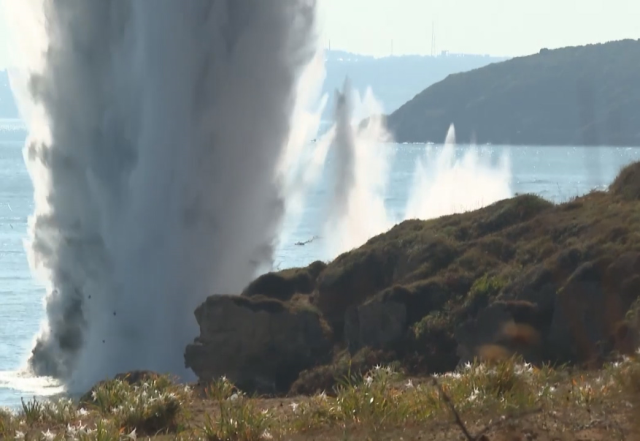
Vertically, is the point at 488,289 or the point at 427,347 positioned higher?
the point at 488,289

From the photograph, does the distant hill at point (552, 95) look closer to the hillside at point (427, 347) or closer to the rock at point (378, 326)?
the hillside at point (427, 347)

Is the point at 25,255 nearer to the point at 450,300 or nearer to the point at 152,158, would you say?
the point at 152,158

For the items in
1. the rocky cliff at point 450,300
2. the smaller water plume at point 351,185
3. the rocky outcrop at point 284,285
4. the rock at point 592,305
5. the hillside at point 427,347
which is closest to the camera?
the hillside at point 427,347

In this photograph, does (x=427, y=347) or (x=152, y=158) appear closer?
(x=427, y=347)

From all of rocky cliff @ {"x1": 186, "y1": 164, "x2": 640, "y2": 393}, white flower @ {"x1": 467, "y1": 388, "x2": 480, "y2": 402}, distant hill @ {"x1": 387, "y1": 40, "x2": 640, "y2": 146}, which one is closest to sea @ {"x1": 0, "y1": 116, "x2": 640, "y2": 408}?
rocky cliff @ {"x1": 186, "y1": 164, "x2": 640, "y2": 393}

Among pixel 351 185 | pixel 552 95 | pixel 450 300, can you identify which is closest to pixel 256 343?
pixel 450 300

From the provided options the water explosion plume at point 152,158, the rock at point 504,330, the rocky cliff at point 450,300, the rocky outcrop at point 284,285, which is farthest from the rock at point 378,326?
the water explosion plume at point 152,158

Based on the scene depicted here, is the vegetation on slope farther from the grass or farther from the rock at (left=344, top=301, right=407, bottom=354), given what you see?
the grass
